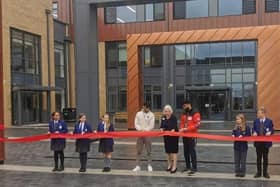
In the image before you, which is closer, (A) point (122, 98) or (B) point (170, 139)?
(B) point (170, 139)

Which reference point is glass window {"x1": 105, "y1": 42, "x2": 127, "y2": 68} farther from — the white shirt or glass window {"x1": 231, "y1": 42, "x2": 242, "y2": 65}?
the white shirt

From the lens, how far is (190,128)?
1065cm

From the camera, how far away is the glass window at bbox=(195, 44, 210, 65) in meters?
41.0

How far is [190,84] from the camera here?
41.2 meters

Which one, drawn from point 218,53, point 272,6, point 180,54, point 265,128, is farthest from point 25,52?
point 265,128

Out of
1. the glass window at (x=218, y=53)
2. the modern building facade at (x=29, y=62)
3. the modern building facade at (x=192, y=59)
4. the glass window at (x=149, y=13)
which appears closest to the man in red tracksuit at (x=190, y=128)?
the modern building facade at (x=29, y=62)

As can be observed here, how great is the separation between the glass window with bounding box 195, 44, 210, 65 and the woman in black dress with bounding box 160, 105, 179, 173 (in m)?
30.4

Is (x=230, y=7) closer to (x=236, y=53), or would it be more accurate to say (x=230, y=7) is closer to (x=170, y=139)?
(x=236, y=53)

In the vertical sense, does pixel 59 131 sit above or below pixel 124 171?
above

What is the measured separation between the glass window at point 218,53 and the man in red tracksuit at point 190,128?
30.3 m

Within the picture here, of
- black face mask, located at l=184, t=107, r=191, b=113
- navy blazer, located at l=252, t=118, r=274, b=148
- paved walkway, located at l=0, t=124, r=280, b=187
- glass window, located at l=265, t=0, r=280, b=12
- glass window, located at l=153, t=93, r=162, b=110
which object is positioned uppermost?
glass window, located at l=265, t=0, r=280, b=12

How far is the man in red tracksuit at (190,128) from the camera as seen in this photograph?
1068cm

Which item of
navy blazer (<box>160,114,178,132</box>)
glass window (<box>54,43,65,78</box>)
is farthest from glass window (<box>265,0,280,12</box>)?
navy blazer (<box>160,114,178,132</box>)

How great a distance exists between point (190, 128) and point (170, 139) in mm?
567
